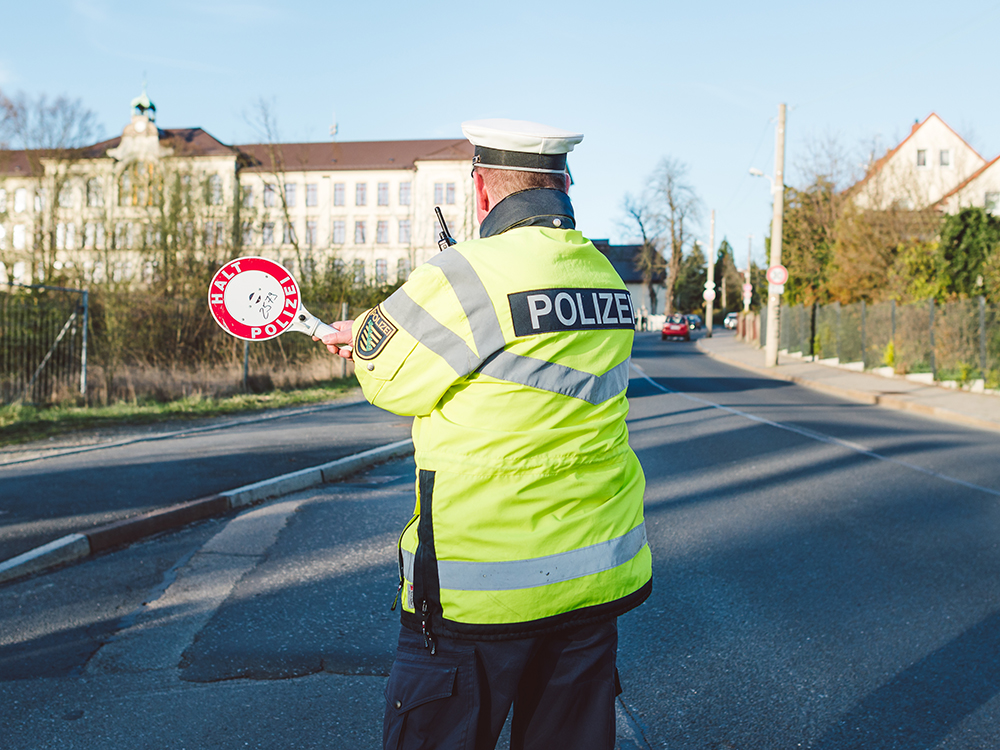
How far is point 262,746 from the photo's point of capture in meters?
2.86

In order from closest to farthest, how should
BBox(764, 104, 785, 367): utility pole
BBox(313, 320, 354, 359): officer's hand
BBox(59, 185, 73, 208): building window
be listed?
1. BBox(313, 320, 354, 359): officer's hand
2. BBox(59, 185, 73, 208): building window
3. BBox(764, 104, 785, 367): utility pole

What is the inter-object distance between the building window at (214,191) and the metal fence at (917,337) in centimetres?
1651

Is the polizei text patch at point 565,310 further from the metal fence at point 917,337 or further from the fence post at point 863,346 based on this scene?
the fence post at point 863,346

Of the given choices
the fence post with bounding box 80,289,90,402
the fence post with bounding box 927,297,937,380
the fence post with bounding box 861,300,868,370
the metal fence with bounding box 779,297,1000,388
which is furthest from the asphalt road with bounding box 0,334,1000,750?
the fence post with bounding box 861,300,868,370

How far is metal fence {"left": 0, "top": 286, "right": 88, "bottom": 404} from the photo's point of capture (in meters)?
11.7

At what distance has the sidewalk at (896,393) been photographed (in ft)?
44.7

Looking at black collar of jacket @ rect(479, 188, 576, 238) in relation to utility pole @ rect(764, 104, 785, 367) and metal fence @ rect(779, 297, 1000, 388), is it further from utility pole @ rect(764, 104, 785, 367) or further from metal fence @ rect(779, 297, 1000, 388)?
utility pole @ rect(764, 104, 785, 367)

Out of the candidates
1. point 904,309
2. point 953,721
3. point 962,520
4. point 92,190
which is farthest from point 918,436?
point 92,190

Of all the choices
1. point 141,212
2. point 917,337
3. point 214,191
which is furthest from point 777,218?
point 141,212

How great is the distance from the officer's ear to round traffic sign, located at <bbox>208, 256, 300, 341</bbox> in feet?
2.31

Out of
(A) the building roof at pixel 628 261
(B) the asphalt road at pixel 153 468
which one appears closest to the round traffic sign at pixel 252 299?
(B) the asphalt road at pixel 153 468

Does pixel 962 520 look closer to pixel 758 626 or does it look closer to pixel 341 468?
pixel 758 626

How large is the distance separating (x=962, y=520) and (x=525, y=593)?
5.91m

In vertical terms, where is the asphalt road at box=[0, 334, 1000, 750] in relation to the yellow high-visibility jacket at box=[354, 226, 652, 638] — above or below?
below
